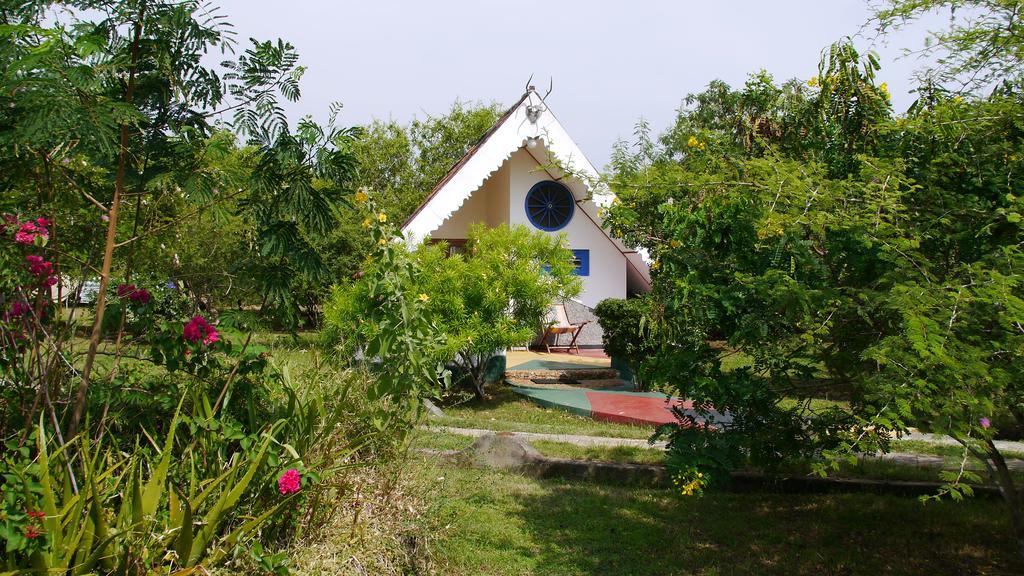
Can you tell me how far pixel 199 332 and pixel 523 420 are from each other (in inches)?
290

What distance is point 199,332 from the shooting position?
4.04m

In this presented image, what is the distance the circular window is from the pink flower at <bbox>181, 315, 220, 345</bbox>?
14.2 metres

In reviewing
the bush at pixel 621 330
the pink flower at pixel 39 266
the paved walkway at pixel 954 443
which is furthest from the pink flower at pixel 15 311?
the bush at pixel 621 330

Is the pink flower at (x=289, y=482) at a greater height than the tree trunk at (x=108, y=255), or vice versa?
the tree trunk at (x=108, y=255)

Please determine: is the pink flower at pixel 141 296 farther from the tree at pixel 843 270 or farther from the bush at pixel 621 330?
the bush at pixel 621 330

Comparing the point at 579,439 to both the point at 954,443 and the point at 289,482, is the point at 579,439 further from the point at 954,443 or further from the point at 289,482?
the point at 289,482

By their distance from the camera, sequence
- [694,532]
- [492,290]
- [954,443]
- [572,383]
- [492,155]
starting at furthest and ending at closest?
[492,155] → [572,383] → [492,290] → [954,443] → [694,532]

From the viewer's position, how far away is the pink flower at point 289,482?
369 cm

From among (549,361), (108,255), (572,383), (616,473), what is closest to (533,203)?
(549,361)

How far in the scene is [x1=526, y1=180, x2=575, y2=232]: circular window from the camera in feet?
59.8

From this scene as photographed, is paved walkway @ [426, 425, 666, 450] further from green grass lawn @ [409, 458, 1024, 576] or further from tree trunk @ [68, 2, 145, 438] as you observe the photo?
tree trunk @ [68, 2, 145, 438]

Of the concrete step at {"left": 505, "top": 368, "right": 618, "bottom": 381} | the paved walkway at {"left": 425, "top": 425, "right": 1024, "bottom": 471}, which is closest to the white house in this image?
the concrete step at {"left": 505, "top": 368, "right": 618, "bottom": 381}

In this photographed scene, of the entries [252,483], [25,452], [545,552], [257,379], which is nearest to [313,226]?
[257,379]

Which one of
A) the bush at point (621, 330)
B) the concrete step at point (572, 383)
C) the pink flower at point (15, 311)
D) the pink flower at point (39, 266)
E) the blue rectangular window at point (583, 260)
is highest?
the blue rectangular window at point (583, 260)
